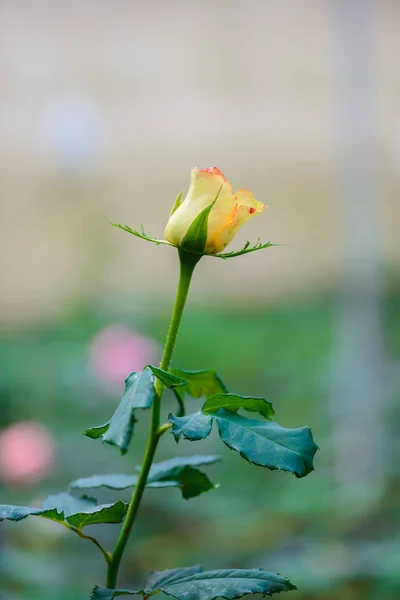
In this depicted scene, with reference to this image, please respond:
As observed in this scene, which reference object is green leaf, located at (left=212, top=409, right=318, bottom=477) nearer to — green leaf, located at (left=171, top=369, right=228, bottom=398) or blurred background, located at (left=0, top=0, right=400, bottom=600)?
green leaf, located at (left=171, top=369, right=228, bottom=398)

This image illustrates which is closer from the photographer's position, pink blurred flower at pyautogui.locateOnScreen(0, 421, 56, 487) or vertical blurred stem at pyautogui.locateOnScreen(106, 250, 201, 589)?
vertical blurred stem at pyautogui.locateOnScreen(106, 250, 201, 589)

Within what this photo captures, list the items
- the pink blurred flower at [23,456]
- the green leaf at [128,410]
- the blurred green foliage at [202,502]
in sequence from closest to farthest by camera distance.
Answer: the green leaf at [128,410]
the blurred green foliage at [202,502]
the pink blurred flower at [23,456]

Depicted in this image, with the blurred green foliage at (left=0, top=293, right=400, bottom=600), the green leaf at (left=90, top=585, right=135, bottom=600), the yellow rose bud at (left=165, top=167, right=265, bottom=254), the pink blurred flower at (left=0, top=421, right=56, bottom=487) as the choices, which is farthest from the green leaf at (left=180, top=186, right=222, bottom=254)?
the pink blurred flower at (left=0, top=421, right=56, bottom=487)

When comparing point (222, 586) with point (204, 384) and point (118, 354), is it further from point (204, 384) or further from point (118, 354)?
point (118, 354)

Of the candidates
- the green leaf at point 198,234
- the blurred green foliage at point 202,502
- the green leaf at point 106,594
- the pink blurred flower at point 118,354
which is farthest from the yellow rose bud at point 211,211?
the pink blurred flower at point 118,354

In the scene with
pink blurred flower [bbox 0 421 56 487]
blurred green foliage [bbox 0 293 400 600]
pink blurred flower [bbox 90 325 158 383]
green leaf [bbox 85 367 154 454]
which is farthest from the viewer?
pink blurred flower [bbox 90 325 158 383]

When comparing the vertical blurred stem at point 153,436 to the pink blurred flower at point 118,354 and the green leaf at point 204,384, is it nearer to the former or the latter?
the green leaf at point 204,384

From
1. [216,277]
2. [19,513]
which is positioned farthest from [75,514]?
[216,277]

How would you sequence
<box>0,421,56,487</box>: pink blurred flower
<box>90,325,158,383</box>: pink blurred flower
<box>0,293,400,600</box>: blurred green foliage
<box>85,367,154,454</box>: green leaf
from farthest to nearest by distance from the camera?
<box>90,325,158,383</box>: pink blurred flower < <box>0,421,56,487</box>: pink blurred flower < <box>0,293,400,600</box>: blurred green foliage < <box>85,367,154,454</box>: green leaf
